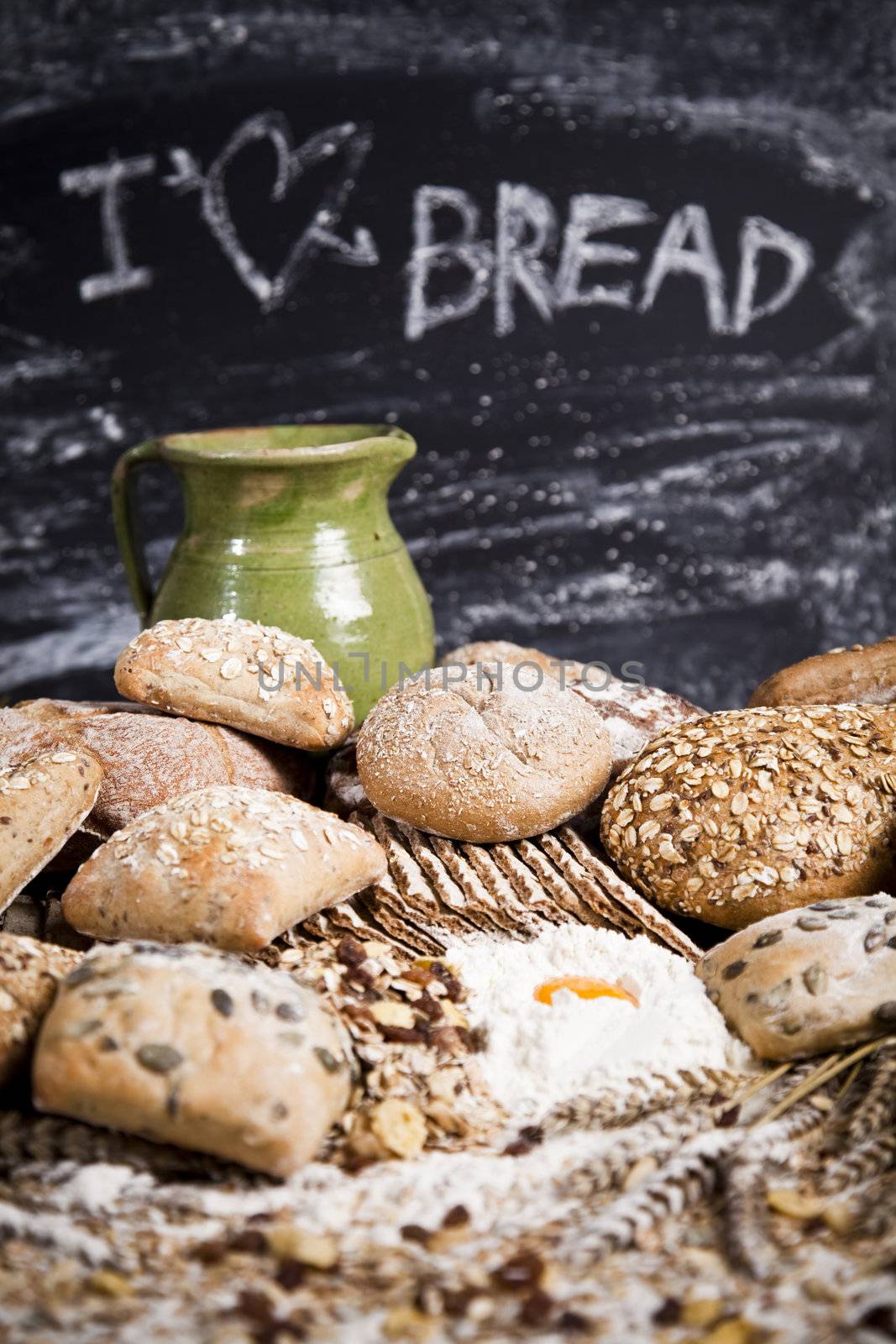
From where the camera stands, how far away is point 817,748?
1868mm

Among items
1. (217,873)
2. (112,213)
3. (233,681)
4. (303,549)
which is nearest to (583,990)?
(217,873)

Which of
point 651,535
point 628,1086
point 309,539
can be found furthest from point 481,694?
point 651,535

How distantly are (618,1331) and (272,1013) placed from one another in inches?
20.4

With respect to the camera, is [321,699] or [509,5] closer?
[321,699]

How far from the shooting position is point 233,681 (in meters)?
2.01

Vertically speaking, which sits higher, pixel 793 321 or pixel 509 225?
pixel 509 225

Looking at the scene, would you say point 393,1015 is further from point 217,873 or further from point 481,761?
point 481,761

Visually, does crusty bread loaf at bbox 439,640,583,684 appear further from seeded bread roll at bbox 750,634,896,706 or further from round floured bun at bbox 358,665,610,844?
seeded bread roll at bbox 750,634,896,706

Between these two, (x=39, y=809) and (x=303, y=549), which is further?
(x=303, y=549)

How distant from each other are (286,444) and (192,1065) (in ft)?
5.28

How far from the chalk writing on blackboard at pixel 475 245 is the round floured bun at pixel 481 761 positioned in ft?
6.95

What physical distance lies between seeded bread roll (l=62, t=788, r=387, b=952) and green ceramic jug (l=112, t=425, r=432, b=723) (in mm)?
617

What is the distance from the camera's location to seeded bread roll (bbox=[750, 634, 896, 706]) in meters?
2.10

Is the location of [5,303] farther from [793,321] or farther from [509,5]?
[793,321]
